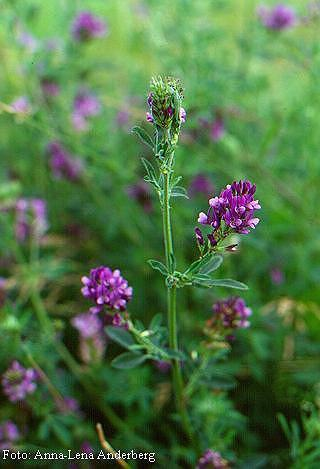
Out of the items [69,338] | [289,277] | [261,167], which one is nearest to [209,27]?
[261,167]

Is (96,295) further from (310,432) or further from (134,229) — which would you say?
(134,229)

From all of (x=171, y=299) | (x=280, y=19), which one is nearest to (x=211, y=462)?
(x=171, y=299)

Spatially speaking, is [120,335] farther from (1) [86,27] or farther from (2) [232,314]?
(1) [86,27]

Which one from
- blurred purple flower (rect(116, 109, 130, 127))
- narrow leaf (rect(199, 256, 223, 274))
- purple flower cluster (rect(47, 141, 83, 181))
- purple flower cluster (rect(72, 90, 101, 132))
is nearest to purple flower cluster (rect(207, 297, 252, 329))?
narrow leaf (rect(199, 256, 223, 274))

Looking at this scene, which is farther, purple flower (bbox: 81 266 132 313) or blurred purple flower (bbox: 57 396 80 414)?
blurred purple flower (bbox: 57 396 80 414)

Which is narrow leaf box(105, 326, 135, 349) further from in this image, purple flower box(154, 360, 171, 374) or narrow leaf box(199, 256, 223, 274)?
purple flower box(154, 360, 171, 374)

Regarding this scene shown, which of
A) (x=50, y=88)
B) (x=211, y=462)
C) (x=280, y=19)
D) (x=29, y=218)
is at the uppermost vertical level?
(x=280, y=19)

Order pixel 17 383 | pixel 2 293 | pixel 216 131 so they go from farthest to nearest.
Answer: pixel 216 131
pixel 2 293
pixel 17 383
